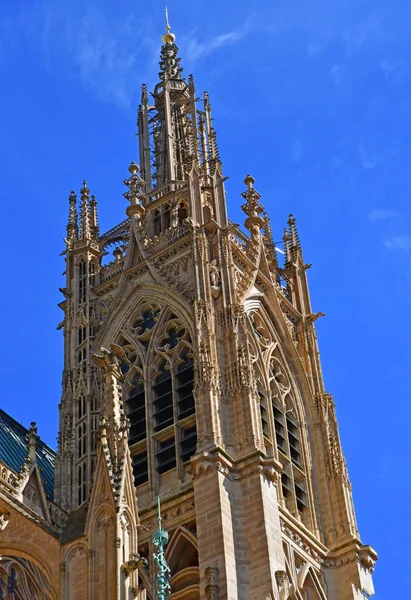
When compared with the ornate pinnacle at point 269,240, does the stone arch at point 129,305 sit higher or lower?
lower

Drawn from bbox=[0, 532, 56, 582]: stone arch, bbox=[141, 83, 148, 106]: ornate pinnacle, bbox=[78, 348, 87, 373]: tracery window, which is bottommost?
bbox=[0, 532, 56, 582]: stone arch

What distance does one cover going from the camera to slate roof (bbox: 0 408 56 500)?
153 feet

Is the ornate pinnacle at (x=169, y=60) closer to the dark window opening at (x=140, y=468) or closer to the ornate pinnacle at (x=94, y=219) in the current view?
the ornate pinnacle at (x=94, y=219)

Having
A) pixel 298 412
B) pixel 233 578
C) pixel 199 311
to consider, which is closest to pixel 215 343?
pixel 199 311

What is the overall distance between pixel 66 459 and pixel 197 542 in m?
6.96

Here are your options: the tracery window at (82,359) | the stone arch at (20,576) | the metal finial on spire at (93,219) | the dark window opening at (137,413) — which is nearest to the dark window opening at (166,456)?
the dark window opening at (137,413)

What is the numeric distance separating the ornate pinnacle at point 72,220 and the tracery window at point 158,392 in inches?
219

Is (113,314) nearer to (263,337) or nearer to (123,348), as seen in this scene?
(123,348)

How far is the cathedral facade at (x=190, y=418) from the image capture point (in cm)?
3628

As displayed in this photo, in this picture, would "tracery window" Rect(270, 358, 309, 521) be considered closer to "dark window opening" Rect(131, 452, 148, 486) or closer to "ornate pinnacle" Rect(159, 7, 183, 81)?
"dark window opening" Rect(131, 452, 148, 486)

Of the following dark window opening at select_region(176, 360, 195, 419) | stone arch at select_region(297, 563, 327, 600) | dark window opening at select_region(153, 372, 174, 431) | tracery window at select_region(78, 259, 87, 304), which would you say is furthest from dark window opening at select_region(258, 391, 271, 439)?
tracery window at select_region(78, 259, 87, 304)

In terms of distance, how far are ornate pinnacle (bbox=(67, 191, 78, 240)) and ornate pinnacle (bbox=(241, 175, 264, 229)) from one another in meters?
5.44

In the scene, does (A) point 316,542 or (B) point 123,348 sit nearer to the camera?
(A) point 316,542

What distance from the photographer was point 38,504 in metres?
42.4
